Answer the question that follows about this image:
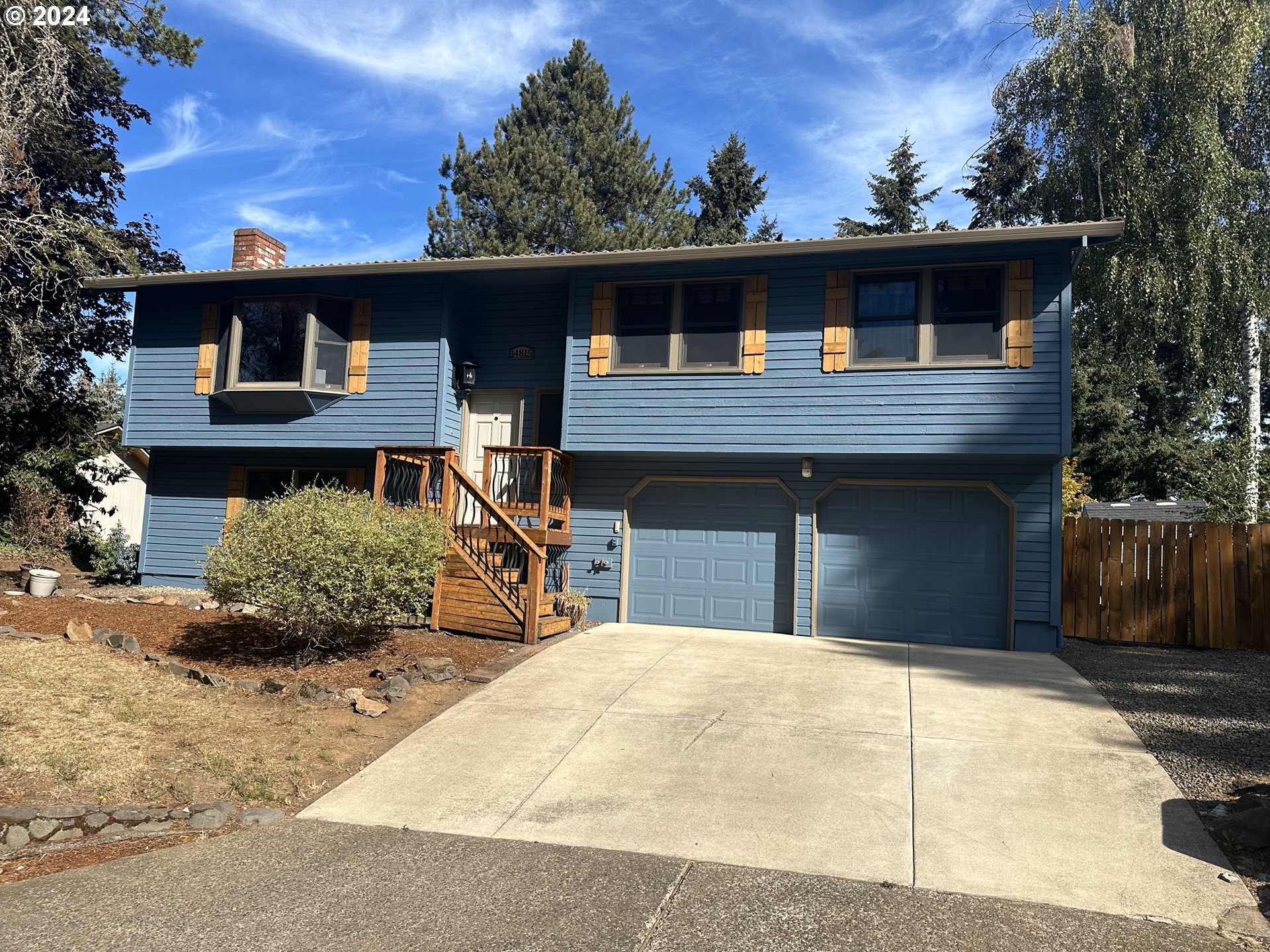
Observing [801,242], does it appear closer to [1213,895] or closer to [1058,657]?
[1058,657]

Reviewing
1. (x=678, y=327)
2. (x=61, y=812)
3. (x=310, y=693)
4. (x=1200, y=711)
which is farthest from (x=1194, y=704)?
(x=61, y=812)

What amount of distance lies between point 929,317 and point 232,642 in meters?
9.07

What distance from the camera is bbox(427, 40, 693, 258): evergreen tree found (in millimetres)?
26547

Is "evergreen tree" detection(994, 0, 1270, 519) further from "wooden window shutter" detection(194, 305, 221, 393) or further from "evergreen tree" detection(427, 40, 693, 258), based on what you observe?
"wooden window shutter" detection(194, 305, 221, 393)

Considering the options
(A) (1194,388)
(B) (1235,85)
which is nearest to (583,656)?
(B) (1235,85)

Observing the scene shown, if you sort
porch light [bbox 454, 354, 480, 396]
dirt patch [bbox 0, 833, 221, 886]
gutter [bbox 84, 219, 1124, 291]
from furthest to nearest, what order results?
porch light [bbox 454, 354, 480, 396] → gutter [bbox 84, 219, 1124, 291] → dirt patch [bbox 0, 833, 221, 886]

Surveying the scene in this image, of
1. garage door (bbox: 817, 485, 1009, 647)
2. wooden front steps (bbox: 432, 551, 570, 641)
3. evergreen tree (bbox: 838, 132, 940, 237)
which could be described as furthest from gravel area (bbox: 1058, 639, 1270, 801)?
evergreen tree (bbox: 838, 132, 940, 237)

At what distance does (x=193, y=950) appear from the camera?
3805mm

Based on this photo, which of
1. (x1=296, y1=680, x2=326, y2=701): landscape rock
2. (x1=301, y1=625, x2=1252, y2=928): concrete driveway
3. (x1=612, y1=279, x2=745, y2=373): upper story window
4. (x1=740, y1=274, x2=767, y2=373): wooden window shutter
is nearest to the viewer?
(x1=301, y1=625, x2=1252, y2=928): concrete driveway

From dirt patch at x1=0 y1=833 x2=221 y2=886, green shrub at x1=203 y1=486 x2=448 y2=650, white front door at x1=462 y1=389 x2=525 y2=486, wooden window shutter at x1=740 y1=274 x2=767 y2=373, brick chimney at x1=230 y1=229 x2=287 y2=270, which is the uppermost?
brick chimney at x1=230 y1=229 x2=287 y2=270

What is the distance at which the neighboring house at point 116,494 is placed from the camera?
18.0 metres

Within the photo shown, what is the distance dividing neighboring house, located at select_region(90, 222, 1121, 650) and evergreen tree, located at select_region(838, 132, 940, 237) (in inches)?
829

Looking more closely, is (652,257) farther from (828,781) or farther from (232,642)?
(828,781)

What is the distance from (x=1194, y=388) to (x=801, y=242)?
51.8 feet
